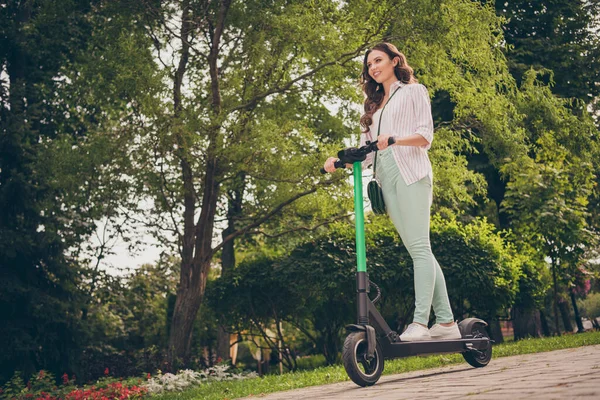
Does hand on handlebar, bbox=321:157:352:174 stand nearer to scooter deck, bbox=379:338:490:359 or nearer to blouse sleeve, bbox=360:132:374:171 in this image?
blouse sleeve, bbox=360:132:374:171

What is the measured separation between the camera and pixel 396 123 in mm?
4434

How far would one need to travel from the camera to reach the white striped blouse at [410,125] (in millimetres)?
4312

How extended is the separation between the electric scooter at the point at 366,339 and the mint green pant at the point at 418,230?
22cm

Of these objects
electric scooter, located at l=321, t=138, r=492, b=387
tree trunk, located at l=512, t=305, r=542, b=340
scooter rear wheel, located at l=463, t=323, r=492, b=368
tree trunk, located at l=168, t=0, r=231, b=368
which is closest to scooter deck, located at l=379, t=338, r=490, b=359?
electric scooter, located at l=321, t=138, r=492, b=387

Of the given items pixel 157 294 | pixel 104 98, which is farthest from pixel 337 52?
pixel 157 294

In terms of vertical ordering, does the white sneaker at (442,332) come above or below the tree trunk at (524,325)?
below

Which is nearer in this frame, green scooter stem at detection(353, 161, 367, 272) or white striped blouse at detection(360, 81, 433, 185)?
green scooter stem at detection(353, 161, 367, 272)

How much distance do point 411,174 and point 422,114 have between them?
1.42ft

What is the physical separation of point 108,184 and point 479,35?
21.1ft

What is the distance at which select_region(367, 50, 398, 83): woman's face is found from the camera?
455 cm

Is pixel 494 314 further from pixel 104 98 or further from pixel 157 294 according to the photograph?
pixel 157 294

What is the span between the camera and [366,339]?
13.1 feet

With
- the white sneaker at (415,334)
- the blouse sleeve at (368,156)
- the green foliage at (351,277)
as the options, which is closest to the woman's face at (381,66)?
the blouse sleeve at (368,156)

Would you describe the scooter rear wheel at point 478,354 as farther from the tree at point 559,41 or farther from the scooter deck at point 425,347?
the tree at point 559,41
